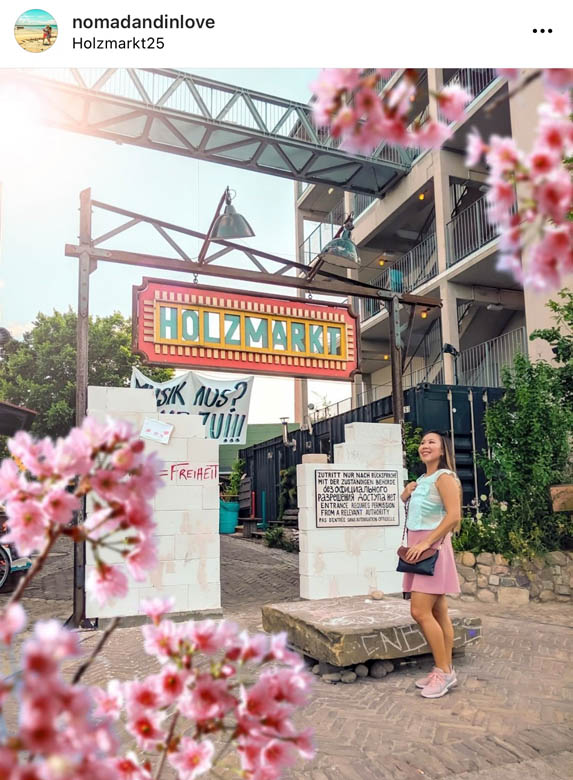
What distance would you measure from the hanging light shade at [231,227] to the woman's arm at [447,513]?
4.51 metres

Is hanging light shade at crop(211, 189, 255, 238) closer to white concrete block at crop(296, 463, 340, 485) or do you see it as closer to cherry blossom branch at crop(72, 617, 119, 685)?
white concrete block at crop(296, 463, 340, 485)

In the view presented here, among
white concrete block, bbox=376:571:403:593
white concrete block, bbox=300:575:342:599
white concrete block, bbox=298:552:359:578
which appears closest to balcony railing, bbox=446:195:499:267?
white concrete block, bbox=376:571:403:593

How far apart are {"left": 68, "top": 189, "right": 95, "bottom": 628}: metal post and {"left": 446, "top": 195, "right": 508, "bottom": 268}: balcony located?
1063 centimetres

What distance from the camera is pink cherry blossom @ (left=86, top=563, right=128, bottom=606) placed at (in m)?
1.06

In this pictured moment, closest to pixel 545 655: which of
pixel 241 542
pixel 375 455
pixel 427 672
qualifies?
pixel 427 672

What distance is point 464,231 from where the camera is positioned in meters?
16.2

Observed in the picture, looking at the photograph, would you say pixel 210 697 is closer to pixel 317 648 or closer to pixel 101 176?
pixel 101 176

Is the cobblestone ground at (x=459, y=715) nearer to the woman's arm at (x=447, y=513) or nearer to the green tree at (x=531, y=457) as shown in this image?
the woman's arm at (x=447, y=513)

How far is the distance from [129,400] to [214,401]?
2700 mm

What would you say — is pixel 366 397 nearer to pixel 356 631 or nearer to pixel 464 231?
pixel 464 231

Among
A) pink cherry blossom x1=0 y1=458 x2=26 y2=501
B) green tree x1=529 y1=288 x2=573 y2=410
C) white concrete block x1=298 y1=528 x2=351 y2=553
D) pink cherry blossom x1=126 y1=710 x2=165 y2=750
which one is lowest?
white concrete block x1=298 y1=528 x2=351 y2=553

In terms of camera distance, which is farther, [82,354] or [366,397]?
[366,397]

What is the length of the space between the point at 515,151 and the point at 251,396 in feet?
30.0

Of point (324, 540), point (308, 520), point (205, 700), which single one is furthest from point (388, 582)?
point (205, 700)
